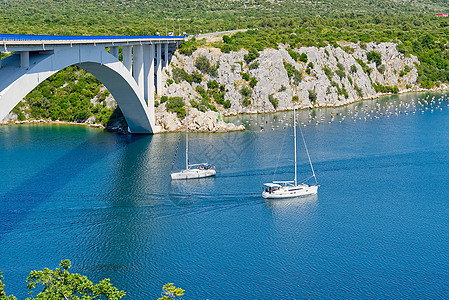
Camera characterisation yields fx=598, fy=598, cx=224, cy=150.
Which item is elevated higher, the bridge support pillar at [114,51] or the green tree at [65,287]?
the bridge support pillar at [114,51]

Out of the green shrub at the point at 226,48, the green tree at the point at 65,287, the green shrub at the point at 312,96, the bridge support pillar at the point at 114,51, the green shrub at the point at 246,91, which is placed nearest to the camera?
the green tree at the point at 65,287

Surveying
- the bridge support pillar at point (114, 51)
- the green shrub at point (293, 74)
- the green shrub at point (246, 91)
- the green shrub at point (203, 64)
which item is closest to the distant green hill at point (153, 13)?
the green shrub at point (203, 64)

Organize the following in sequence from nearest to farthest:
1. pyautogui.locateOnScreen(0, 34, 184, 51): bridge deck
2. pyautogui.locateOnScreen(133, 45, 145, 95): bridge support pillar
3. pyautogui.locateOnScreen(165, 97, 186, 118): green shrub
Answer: pyautogui.locateOnScreen(0, 34, 184, 51): bridge deck, pyautogui.locateOnScreen(133, 45, 145, 95): bridge support pillar, pyautogui.locateOnScreen(165, 97, 186, 118): green shrub

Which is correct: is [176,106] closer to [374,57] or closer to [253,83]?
[253,83]

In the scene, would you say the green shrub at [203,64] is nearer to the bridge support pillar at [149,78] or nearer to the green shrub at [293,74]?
the green shrub at [293,74]

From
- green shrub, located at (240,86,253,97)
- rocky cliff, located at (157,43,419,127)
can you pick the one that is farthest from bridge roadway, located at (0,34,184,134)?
green shrub, located at (240,86,253,97)

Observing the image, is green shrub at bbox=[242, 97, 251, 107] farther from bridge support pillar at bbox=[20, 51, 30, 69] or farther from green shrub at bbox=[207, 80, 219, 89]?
bridge support pillar at bbox=[20, 51, 30, 69]
